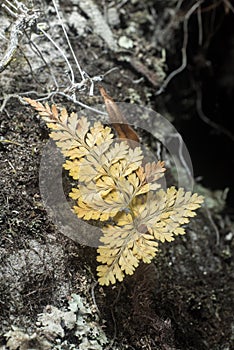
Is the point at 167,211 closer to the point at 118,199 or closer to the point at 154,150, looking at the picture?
the point at 118,199

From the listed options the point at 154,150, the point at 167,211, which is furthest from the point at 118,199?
the point at 154,150

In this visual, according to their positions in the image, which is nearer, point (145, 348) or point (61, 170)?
point (145, 348)

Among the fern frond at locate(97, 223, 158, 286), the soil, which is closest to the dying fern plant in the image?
the fern frond at locate(97, 223, 158, 286)

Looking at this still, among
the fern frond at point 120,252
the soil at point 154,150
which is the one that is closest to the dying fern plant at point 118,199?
the fern frond at point 120,252

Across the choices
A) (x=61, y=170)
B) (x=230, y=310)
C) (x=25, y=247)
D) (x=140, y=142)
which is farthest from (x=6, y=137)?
(x=230, y=310)

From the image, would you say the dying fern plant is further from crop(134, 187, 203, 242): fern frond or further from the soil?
the soil

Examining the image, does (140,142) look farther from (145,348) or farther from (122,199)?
(145,348)
